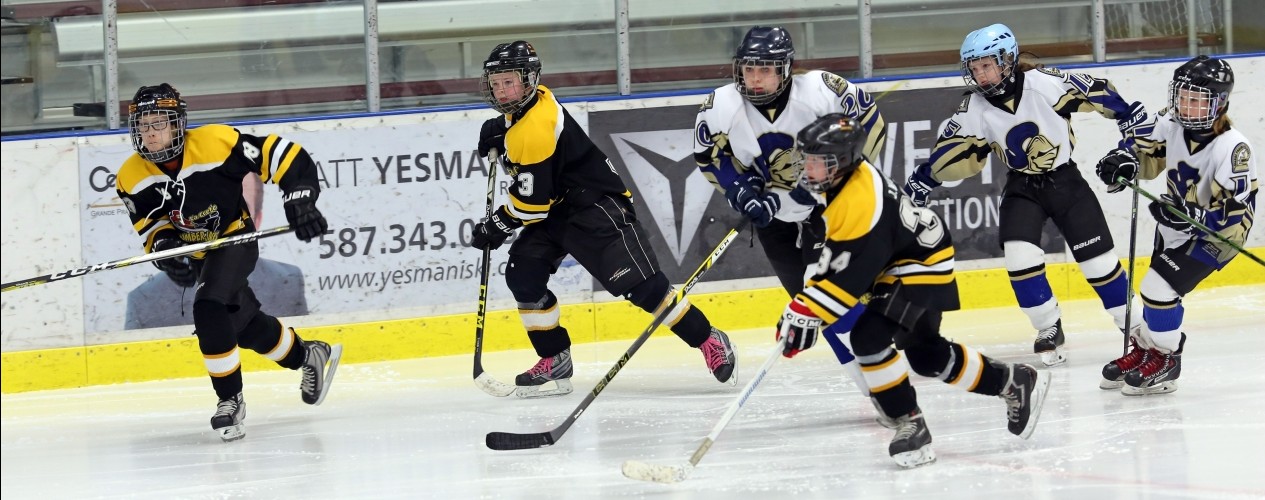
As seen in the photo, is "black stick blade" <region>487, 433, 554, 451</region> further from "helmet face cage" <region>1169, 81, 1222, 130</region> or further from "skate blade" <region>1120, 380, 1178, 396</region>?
"helmet face cage" <region>1169, 81, 1222, 130</region>

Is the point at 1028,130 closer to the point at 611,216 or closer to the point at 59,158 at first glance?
the point at 611,216

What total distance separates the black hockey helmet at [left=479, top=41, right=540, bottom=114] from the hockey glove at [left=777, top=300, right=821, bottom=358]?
1471 millimetres

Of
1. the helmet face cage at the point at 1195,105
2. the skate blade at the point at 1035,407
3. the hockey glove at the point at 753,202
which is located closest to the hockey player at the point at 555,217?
the hockey glove at the point at 753,202

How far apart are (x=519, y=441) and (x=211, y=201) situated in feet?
4.08

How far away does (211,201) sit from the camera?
4.11m

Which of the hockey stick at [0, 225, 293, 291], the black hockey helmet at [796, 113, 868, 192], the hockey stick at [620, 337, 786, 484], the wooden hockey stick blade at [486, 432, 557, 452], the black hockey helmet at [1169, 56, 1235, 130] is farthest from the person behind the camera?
the hockey stick at [0, 225, 293, 291]

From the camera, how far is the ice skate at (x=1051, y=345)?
4.45 m

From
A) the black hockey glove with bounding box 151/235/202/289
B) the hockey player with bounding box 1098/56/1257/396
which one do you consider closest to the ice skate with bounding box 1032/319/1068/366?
the hockey player with bounding box 1098/56/1257/396

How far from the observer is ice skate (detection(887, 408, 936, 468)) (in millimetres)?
3174

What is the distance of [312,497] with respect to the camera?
3297 mm

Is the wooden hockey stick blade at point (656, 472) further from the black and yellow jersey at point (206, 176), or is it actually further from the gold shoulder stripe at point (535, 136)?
the black and yellow jersey at point (206, 176)

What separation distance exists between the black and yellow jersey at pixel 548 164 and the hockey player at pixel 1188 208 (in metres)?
1.52

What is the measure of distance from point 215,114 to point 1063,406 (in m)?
3.50

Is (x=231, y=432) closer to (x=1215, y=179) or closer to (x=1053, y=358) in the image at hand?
(x=1053, y=358)
